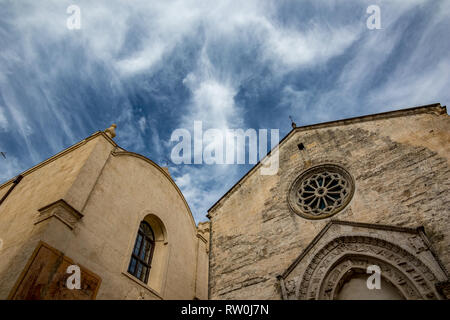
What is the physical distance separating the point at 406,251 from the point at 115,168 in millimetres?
8367

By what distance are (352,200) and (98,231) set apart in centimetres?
702

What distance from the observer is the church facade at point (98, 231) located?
246 inches

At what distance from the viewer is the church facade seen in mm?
6246

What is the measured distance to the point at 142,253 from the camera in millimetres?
9688

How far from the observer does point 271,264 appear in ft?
28.5

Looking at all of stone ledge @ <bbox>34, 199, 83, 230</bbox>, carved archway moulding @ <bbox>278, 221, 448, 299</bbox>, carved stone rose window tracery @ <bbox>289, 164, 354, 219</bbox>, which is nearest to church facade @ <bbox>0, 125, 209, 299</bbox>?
stone ledge @ <bbox>34, 199, 83, 230</bbox>

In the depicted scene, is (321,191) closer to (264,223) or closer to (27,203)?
(264,223)

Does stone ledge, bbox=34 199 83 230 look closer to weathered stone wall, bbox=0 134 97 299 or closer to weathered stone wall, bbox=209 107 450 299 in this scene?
weathered stone wall, bbox=0 134 97 299

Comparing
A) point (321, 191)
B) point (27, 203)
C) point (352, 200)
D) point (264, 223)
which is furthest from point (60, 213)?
point (352, 200)

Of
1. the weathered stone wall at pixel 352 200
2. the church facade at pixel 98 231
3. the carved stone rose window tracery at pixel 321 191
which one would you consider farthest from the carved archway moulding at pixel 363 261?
the church facade at pixel 98 231

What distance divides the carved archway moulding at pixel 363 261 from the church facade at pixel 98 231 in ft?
14.1

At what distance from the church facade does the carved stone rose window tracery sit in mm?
4785
